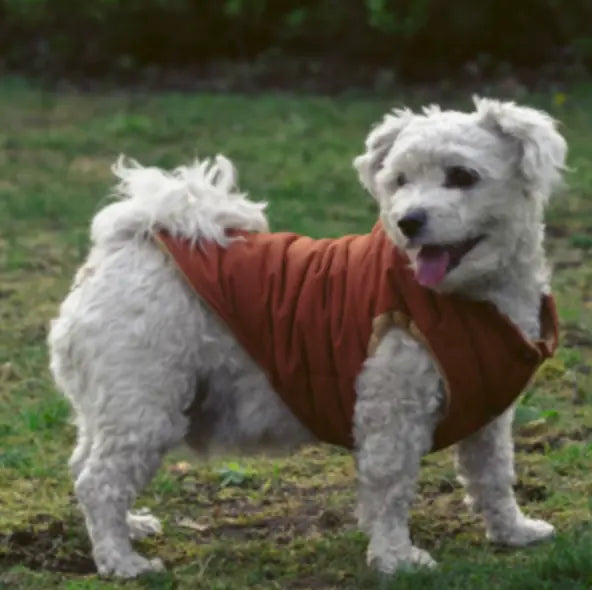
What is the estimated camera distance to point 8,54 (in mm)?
21234

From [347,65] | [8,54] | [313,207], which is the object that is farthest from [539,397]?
[8,54]

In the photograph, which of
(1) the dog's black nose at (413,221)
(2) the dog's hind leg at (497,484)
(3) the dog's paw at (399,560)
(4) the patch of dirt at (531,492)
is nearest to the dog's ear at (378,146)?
(1) the dog's black nose at (413,221)

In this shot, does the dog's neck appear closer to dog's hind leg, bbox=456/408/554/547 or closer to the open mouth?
the open mouth

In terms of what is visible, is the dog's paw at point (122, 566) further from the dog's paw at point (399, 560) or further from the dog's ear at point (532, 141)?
the dog's ear at point (532, 141)

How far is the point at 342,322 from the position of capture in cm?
523

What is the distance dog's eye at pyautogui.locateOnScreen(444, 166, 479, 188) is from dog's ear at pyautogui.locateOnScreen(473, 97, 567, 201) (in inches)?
6.9

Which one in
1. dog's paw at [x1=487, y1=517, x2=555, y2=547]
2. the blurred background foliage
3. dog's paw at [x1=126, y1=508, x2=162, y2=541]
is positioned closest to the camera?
dog's paw at [x1=487, y1=517, x2=555, y2=547]

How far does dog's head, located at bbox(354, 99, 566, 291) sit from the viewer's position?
502cm

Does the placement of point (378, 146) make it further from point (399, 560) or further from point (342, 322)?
point (399, 560)

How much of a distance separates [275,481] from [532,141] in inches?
78.0

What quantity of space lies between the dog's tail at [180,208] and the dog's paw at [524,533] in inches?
56.3

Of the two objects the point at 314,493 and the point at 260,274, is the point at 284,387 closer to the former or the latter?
the point at 260,274

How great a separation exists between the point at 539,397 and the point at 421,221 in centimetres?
247

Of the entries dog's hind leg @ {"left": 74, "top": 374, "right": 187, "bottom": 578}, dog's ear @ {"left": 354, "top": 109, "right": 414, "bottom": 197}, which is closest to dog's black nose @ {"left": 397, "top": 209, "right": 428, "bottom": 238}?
dog's ear @ {"left": 354, "top": 109, "right": 414, "bottom": 197}
